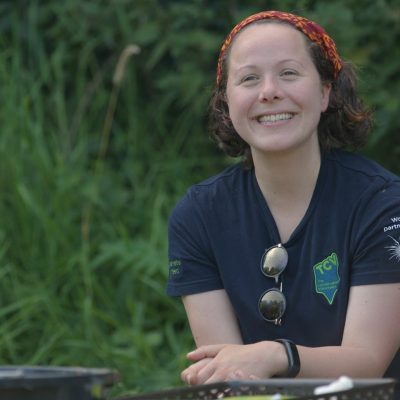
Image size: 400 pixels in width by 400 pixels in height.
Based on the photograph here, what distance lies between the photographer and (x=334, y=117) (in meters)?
2.96

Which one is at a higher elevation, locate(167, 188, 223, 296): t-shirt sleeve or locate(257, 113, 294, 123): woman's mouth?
locate(257, 113, 294, 123): woman's mouth

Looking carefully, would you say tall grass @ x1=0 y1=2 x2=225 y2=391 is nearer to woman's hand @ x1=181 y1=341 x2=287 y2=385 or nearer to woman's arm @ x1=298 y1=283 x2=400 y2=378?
woman's arm @ x1=298 y1=283 x2=400 y2=378

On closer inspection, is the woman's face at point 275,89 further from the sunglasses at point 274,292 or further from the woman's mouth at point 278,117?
the sunglasses at point 274,292

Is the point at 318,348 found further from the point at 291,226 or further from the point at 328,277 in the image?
the point at 291,226

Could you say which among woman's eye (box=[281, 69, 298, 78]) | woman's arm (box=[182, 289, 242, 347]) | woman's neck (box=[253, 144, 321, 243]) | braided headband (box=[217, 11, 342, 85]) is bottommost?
woman's arm (box=[182, 289, 242, 347])

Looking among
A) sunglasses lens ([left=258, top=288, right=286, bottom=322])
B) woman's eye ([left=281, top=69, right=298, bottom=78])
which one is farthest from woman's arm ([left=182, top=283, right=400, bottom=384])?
woman's eye ([left=281, top=69, right=298, bottom=78])

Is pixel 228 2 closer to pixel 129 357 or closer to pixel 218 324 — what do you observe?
pixel 129 357

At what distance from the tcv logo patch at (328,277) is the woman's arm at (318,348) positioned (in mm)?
60

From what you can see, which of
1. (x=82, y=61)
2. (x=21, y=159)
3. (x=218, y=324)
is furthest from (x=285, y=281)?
(x=82, y=61)

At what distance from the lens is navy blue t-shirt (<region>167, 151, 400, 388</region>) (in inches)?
105

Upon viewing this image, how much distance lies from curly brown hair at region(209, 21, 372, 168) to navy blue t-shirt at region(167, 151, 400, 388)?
0.22 ft

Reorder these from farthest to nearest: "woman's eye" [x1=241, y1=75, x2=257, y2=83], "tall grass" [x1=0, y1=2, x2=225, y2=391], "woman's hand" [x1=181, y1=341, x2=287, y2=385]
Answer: "tall grass" [x1=0, y1=2, x2=225, y2=391] < "woman's eye" [x1=241, y1=75, x2=257, y2=83] < "woman's hand" [x1=181, y1=341, x2=287, y2=385]

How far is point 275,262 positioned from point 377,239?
0.26 m

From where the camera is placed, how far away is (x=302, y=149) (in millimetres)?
2811
